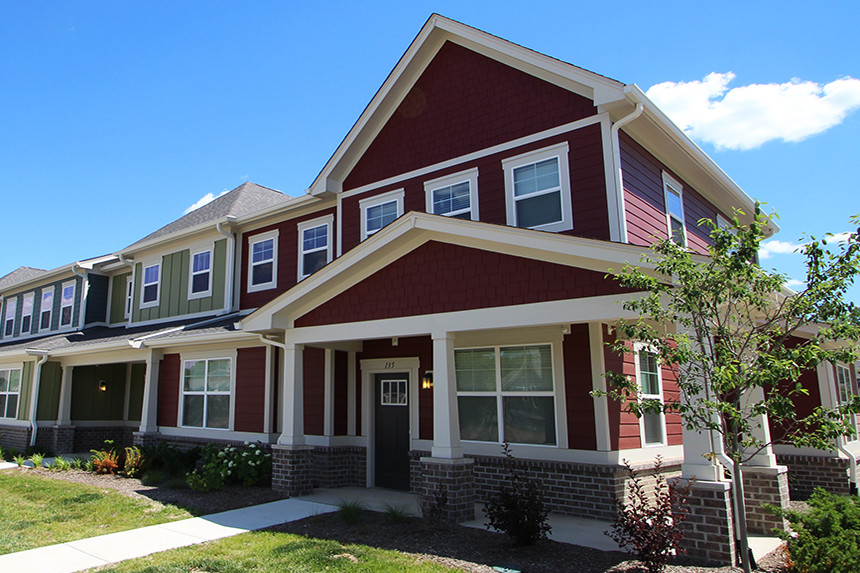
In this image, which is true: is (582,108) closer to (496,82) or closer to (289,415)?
(496,82)

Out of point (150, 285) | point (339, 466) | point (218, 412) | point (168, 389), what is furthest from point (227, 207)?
point (339, 466)

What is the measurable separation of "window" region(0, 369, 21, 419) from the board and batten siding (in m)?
4.85

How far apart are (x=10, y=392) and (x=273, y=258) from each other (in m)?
11.4

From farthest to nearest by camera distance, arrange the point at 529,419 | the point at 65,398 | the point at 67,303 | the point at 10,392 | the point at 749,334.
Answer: the point at 67,303 < the point at 10,392 < the point at 65,398 < the point at 529,419 < the point at 749,334

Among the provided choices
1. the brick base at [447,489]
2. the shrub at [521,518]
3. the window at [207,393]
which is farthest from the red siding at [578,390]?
the window at [207,393]

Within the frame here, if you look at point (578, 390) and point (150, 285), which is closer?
point (578, 390)

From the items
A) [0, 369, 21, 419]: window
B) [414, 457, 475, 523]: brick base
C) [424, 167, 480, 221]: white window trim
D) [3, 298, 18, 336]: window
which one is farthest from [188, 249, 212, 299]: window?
[3, 298, 18, 336]: window

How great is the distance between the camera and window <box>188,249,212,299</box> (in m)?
16.3

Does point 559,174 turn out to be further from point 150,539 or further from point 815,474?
point 150,539

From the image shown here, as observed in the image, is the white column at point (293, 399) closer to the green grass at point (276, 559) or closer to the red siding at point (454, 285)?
the red siding at point (454, 285)

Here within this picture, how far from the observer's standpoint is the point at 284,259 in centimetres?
1480

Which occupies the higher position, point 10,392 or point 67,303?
point 67,303

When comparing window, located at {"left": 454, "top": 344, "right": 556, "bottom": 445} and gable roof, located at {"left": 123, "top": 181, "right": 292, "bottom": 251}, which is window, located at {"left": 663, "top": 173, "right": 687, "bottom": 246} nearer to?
window, located at {"left": 454, "top": 344, "right": 556, "bottom": 445}

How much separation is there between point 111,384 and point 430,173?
1363 cm
